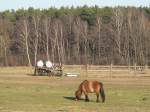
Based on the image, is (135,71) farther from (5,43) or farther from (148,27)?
(5,43)

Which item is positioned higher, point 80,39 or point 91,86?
point 80,39

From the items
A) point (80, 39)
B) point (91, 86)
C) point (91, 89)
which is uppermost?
point (80, 39)

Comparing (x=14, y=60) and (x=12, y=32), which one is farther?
(x=12, y=32)

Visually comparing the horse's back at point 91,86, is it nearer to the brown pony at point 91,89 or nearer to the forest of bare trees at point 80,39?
the brown pony at point 91,89

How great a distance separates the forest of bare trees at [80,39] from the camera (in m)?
111

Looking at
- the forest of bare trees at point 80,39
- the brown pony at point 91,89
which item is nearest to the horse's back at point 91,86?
the brown pony at point 91,89

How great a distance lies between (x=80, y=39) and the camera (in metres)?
125

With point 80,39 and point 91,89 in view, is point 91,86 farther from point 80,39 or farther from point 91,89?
point 80,39

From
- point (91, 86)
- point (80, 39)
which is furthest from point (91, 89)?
point (80, 39)

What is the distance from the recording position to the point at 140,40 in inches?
4402

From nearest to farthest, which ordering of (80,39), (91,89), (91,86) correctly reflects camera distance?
(91,89)
(91,86)
(80,39)

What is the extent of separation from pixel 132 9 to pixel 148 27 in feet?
51.9

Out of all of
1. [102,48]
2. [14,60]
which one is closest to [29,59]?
[14,60]

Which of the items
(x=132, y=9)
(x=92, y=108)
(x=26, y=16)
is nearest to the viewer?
(x=92, y=108)
